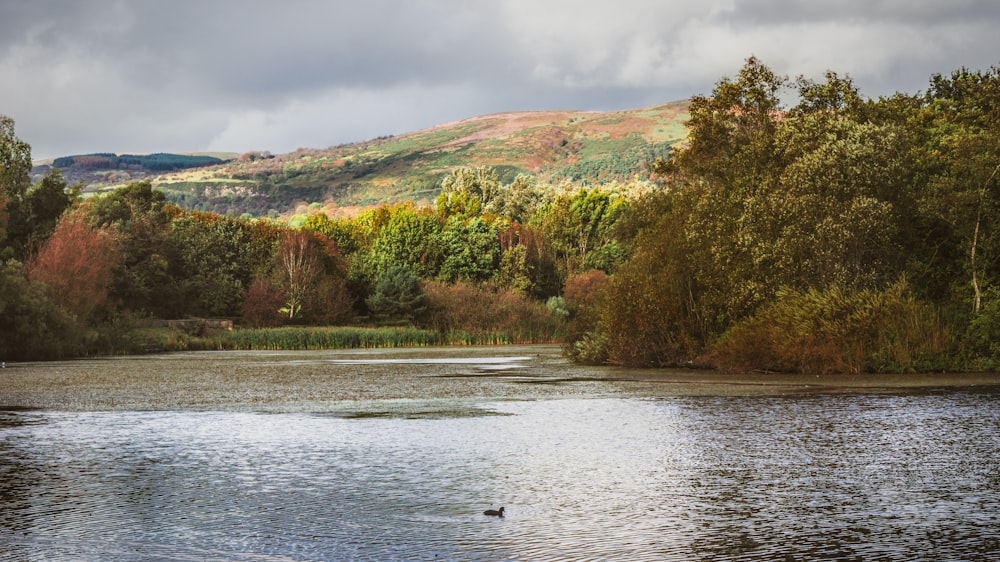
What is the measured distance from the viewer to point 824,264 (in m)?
30.7

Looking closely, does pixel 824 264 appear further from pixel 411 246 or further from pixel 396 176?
pixel 396 176

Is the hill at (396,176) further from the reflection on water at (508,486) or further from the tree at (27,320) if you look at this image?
the reflection on water at (508,486)

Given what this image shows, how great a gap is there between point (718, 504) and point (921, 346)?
20.9 metres

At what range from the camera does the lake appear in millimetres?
7941

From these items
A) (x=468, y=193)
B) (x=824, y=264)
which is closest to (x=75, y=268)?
(x=824, y=264)

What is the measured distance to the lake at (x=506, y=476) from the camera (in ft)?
26.1

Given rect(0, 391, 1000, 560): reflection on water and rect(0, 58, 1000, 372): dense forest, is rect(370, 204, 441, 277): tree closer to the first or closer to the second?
rect(0, 58, 1000, 372): dense forest

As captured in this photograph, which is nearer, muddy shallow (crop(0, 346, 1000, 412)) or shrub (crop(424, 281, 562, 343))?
muddy shallow (crop(0, 346, 1000, 412))

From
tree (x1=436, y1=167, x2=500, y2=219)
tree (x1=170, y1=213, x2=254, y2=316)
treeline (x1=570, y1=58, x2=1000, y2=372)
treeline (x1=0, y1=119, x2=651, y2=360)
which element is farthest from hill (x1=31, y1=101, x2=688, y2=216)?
treeline (x1=570, y1=58, x2=1000, y2=372)

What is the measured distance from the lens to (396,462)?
12219 millimetres

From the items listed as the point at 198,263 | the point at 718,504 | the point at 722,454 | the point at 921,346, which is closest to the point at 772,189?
the point at 921,346

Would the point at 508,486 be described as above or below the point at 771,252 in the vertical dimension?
below

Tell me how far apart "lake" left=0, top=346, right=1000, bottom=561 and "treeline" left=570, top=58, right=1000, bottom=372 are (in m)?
6.42

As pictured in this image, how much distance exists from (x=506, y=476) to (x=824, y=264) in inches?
864
